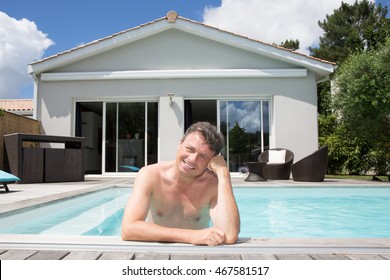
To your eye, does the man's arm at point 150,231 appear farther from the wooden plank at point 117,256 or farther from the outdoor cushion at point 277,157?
the outdoor cushion at point 277,157

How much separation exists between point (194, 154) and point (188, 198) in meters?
0.40

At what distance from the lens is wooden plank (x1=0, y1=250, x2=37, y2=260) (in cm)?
164

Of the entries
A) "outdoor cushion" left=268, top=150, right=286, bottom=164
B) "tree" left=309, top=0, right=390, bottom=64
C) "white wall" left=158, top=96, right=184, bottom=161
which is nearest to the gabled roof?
"white wall" left=158, top=96, right=184, bottom=161

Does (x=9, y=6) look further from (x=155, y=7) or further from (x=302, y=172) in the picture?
(x=302, y=172)

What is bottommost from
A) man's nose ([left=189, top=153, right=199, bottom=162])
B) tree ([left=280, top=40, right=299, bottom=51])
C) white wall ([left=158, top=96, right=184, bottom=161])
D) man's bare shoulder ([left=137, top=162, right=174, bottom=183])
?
man's bare shoulder ([left=137, top=162, right=174, bottom=183])

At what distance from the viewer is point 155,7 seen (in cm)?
1195

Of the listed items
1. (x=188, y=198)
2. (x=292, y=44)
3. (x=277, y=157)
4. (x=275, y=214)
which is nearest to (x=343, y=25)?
(x=292, y=44)

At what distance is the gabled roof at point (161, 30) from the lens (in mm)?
10203

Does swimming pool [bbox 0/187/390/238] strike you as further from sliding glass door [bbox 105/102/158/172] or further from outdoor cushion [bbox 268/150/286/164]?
sliding glass door [bbox 105/102/158/172]

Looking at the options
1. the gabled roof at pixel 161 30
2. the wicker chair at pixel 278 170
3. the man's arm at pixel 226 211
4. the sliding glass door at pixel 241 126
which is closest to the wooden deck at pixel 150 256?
the man's arm at pixel 226 211

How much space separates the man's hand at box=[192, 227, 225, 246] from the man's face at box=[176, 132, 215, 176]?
391mm

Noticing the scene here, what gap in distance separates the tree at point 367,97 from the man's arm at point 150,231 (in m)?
9.08

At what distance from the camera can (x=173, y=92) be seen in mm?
10406

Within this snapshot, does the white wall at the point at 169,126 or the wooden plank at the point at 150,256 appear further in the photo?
the white wall at the point at 169,126
